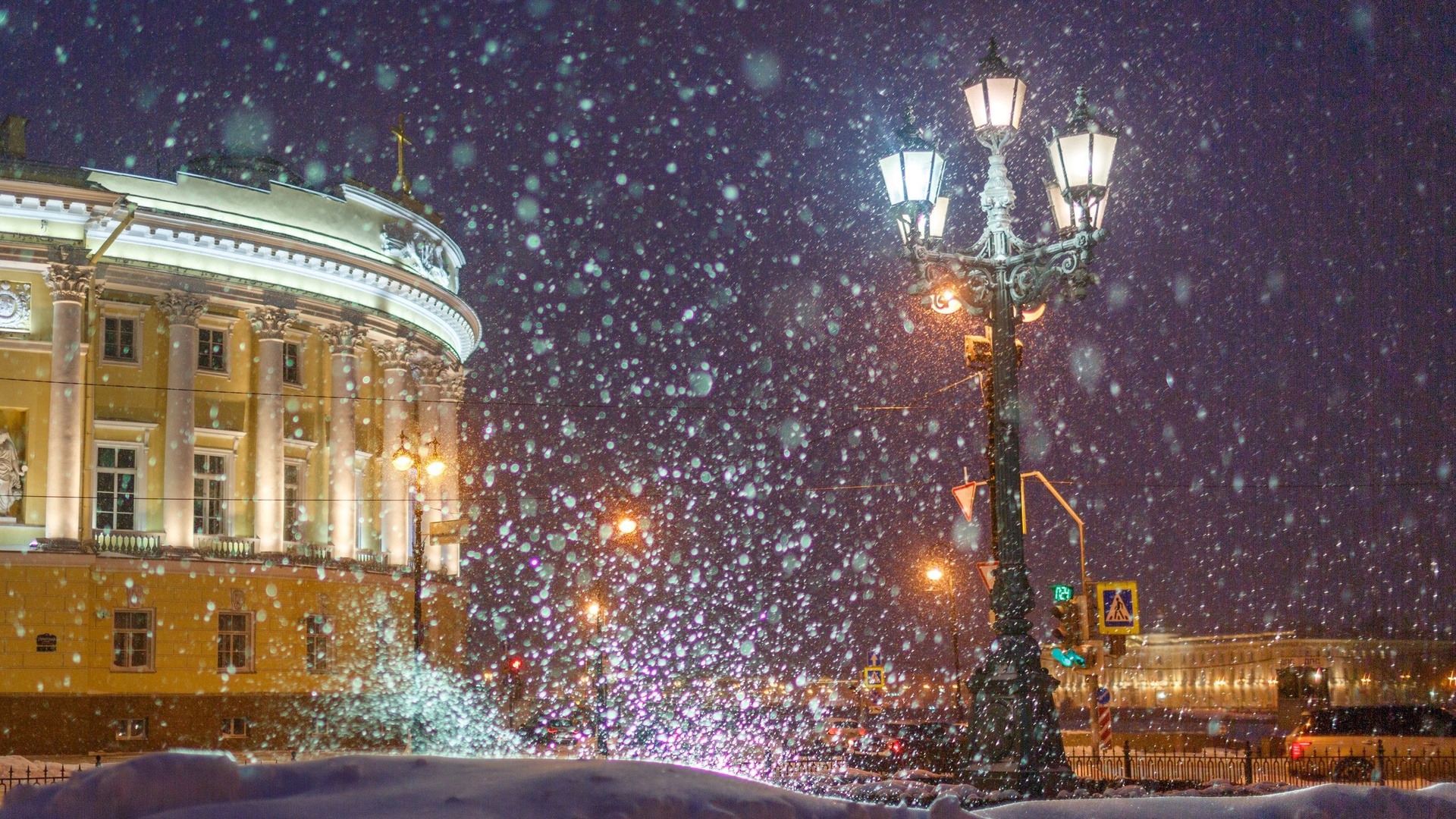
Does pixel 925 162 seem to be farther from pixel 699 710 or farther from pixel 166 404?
pixel 699 710

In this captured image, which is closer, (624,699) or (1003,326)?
(1003,326)

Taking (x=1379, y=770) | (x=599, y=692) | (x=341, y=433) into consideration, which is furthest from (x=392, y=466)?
(x=1379, y=770)

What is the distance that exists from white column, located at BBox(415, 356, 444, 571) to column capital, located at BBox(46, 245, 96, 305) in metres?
13.8

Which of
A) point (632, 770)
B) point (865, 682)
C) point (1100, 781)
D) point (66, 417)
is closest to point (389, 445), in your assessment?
point (66, 417)

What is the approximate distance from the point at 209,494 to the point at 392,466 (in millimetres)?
6822

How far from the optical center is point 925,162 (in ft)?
41.2

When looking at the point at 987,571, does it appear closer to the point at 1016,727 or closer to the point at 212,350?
the point at 1016,727

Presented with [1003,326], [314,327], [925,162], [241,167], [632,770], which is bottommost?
[632,770]

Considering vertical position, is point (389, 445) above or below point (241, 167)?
below

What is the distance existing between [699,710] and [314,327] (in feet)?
61.1

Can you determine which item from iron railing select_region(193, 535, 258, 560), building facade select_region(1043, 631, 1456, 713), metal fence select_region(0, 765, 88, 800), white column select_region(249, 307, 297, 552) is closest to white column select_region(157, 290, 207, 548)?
iron railing select_region(193, 535, 258, 560)

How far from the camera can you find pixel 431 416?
162ft

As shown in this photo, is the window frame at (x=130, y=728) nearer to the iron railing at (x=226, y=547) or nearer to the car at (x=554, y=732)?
the iron railing at (x=226, y=547)

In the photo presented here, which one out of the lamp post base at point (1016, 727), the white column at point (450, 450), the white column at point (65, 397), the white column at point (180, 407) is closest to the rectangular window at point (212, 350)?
the white column at point (180, 407)
